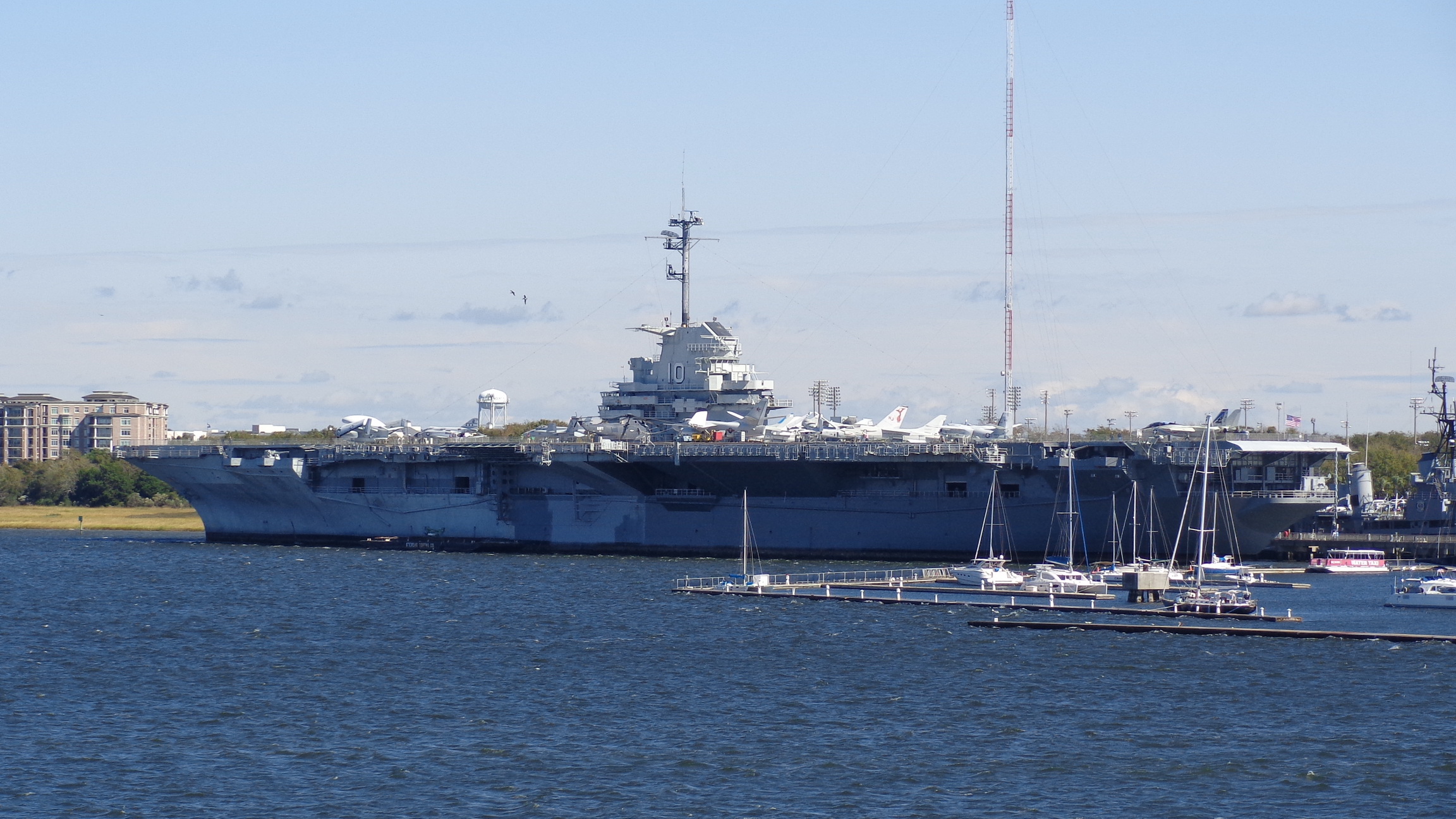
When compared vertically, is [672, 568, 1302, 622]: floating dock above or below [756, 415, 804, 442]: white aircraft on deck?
below

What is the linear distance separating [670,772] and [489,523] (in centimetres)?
3432

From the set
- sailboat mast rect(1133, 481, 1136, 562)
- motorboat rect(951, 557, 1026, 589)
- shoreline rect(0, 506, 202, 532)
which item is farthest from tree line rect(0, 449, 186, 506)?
sailboat mast rect(1133, 481, 1136, 562)

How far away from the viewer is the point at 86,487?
4035 inches

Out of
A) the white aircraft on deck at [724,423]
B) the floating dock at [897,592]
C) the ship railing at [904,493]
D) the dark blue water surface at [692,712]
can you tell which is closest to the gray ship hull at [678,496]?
the ship railing at [904,493]

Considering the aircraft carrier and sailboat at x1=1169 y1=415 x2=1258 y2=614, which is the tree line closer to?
the aircraft carrier

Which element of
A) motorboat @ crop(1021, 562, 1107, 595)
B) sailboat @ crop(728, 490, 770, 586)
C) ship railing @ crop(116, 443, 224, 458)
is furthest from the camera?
ship railing @ crop(116, 443, 224, 458)

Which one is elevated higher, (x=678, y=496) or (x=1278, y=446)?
(x=1278, y=446)

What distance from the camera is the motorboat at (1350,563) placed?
50.5 metres

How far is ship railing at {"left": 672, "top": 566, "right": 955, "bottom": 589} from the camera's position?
42750 millimetres

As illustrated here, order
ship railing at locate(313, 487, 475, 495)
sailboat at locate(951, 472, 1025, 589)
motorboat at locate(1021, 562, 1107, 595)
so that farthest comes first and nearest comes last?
ship railing at locate(313, 487, 475, 495) < sailboat at locate(951, 472, 1025, 589) < motorboat at locate(1021, 562, 1107, 595)

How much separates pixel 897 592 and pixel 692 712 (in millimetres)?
16018

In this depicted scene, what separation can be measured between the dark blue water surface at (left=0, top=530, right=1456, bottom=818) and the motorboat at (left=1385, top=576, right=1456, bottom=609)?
107 centimetres

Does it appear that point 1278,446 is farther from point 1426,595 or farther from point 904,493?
point 904,493

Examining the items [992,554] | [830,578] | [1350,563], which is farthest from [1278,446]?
[830,578]
